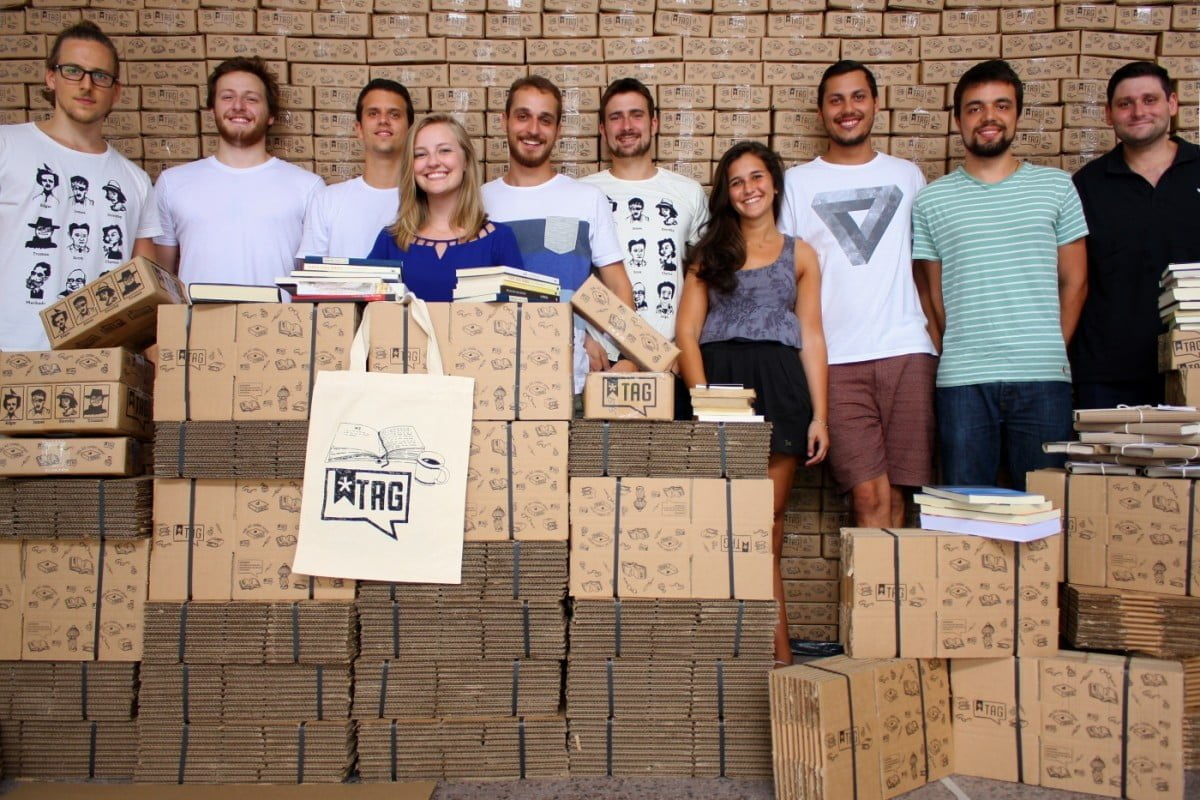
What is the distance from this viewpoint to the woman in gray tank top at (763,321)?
10.5 ft

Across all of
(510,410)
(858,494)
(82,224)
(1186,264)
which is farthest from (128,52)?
(1186,264)

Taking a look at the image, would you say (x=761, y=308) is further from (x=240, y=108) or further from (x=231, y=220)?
(x=240, y=108)

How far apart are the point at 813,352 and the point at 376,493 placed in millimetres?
1805

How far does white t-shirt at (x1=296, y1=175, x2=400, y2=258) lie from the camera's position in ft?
11.5

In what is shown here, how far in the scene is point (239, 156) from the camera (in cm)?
367

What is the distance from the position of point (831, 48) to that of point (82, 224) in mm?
3583

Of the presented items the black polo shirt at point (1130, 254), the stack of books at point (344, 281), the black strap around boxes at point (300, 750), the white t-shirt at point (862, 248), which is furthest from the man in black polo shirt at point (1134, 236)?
the black strap around boxes at point (300, 750)

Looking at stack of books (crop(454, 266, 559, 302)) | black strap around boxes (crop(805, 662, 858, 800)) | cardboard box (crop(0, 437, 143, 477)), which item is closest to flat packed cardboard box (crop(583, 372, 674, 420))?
stack of books (crop(454, 266, 559, 302))

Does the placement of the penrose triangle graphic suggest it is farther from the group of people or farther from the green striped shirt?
the green striped shirt

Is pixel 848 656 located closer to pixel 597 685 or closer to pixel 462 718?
pixel 597 685

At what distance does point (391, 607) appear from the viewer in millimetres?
2693

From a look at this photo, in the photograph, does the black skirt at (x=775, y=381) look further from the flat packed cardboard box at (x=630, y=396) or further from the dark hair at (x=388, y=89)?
the dark hair at (x=388, y=89)

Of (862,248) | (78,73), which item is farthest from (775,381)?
(78,73)

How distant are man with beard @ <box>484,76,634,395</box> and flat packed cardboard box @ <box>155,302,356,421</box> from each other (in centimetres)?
95
